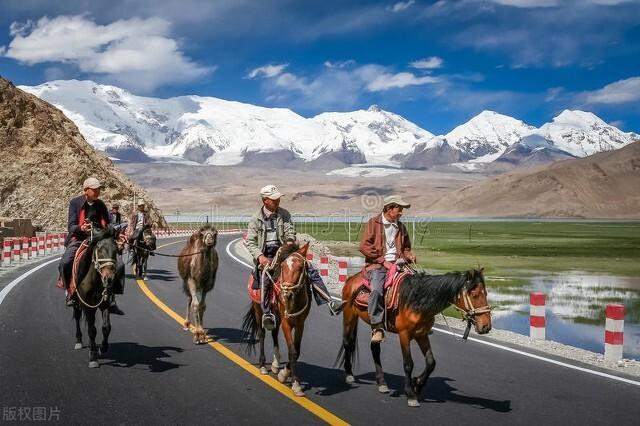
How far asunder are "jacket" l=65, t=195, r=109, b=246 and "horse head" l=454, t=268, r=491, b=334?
516 cm

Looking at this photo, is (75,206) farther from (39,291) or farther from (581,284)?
(581,284)

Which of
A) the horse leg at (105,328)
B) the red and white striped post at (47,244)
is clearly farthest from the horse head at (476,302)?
the red and white striped post at (47,244)

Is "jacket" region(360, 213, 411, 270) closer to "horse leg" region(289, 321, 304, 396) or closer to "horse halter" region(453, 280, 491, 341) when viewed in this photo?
"horse halter" region(453, 280, 491, 341)

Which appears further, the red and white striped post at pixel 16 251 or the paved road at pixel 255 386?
the red and white striped post at pixel 16 251

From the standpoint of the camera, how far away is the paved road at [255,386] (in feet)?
22.1

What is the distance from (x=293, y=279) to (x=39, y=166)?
59.1m

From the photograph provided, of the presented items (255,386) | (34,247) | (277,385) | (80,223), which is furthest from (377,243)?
(34,247)

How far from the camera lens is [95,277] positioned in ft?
29.1

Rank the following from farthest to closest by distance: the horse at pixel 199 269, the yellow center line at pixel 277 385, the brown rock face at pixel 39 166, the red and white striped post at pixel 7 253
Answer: the brown rock face at pixel 39 166 → the red and white striped post at pixel 7 253 → the horse at pixel 199 269 → the yellow center line at pixel 277 385

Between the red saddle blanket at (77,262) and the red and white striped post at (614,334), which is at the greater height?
the red saddle blanket at (77,262)

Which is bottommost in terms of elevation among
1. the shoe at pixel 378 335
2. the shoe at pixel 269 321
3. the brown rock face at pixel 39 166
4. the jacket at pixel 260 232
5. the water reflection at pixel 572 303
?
the water reflection at pixel 572 303

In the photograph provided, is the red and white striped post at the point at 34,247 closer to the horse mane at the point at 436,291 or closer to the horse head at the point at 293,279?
the horse head at the point at 293,279

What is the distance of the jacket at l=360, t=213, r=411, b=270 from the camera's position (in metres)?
7.94

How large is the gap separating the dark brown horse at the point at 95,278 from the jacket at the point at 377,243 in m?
3.34
